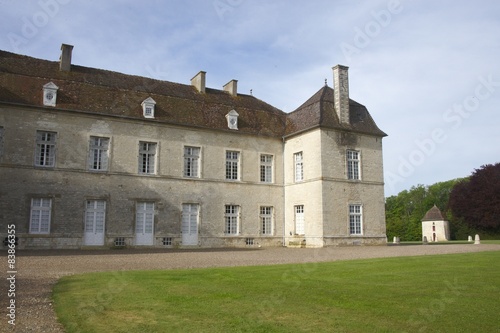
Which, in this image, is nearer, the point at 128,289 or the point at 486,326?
the point at 486,326

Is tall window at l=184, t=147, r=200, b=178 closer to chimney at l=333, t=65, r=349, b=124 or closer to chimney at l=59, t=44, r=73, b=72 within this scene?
chimney at l=59, t=44, r=73, b=72

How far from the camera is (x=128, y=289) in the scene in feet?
23.6

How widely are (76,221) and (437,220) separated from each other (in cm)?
4527

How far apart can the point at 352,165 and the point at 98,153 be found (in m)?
12.8

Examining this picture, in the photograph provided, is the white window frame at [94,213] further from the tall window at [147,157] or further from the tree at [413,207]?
the tree at [413,207]

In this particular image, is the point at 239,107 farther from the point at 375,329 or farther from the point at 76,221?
the point at 375,329

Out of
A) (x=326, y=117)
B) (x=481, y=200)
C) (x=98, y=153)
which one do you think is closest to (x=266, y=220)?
(x=326, y=117)

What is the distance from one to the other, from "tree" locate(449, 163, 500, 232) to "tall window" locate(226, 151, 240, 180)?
2546 cm

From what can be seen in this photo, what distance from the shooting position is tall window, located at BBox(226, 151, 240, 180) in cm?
2305

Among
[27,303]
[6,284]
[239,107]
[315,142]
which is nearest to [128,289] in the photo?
[27,303]

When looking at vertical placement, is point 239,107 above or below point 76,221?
above

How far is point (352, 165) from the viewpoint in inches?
912

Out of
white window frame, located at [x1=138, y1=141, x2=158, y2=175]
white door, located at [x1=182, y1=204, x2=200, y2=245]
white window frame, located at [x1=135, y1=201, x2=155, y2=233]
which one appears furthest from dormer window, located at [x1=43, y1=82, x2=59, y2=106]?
white door, located at [x1=182, y1=204, x2=200, y2=245]

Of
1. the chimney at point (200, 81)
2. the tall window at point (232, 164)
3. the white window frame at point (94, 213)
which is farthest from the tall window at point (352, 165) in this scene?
the white window frame at point (94, 213)
